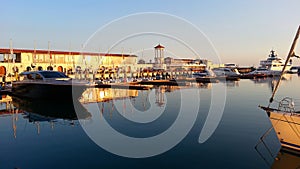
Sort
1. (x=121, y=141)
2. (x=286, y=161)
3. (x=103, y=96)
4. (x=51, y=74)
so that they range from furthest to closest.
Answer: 1. (x=103, y=96)
2. (x=51, y=74)
3. (x=121, y=141)
4. (x=286, y=161)

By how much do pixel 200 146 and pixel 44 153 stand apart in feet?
22.8

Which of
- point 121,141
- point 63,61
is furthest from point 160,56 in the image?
point 121,141

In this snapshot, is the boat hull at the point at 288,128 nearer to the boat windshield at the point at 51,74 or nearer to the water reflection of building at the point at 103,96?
the water reflection of building at the point at 103,96

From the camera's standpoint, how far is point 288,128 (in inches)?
407

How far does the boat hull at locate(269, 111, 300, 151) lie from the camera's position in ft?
32.8

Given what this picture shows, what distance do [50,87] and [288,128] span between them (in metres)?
22.9

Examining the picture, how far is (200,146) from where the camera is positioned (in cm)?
1205

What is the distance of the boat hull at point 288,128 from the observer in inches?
393

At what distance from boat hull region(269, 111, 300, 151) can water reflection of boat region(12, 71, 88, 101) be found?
19.8 meters

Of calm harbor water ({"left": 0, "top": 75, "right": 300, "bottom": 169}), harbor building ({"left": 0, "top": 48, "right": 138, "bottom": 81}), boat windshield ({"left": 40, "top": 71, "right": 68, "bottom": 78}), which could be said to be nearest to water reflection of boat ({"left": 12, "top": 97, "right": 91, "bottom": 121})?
calm harbor water ({"left": 0, "top": 75, "right": 300, "bottom": 169})

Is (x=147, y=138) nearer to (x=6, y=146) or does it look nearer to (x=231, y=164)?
(x=231, y=164)

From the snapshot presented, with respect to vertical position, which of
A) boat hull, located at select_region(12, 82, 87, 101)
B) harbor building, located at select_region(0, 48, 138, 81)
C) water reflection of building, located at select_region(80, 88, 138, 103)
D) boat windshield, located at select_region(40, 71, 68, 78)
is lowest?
water reflection of building, located at select_region(80, 88, 138, 103)

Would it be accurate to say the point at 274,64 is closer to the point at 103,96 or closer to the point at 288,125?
the point at 103,96

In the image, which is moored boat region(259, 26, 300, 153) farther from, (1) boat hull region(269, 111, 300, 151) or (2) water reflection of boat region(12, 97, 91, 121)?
(2) water reflection of boat region(12, 97, 91, 121)
